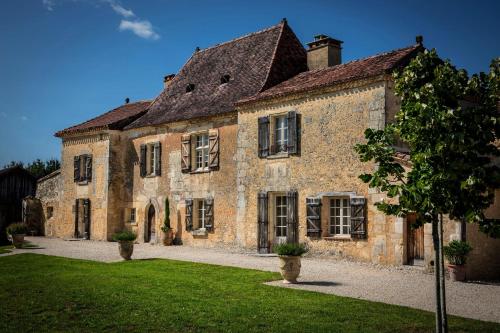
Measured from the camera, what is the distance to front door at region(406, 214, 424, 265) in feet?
45.7

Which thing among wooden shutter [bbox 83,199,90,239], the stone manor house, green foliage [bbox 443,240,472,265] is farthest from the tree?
wooden shutter [bbox 83,199,90,239]

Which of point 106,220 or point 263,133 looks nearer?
point 263,133

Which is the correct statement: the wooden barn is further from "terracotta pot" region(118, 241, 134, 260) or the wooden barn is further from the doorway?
"terracotta pot" region(118, 241, 134, 260)

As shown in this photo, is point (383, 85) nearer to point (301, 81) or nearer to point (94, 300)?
point (301, 81)

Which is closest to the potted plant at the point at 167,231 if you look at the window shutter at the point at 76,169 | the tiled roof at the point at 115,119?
the tiled roof at the point at 115,119

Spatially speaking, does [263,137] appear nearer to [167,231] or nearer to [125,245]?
[125,245]

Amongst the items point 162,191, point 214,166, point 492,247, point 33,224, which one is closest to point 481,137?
point 492,247

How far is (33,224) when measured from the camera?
2809 centimetres

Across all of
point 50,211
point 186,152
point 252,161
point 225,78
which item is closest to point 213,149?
point 186,152

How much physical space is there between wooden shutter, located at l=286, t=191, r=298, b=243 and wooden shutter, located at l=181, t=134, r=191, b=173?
575cm

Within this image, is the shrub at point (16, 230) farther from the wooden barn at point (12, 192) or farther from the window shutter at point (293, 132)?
the window shutter at point (293, 132)

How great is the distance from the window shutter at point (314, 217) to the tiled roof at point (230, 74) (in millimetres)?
5379

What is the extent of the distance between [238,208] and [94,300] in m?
9.80

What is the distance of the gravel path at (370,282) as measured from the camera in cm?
953
